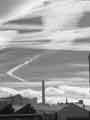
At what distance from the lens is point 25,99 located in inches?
3812

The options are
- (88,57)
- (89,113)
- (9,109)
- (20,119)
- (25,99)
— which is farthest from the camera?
(25,99)

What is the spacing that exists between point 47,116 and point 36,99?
5235cm

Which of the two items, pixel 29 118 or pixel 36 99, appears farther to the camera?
pixel 36 99

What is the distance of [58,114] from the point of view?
163ft

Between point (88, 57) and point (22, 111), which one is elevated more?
point (88, 57)

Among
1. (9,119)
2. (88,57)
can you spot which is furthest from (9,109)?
(88,57)

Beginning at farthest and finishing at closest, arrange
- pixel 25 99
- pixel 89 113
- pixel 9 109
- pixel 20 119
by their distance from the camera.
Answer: pixel 25 99
pixel 89 113
pixel 9 109
pixel 20 119

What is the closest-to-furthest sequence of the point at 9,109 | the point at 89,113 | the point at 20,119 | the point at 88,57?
the point at 20,119
the point at 9,109
the point at 89,113
the point at 88,57

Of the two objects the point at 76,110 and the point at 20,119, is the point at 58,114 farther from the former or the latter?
the point at 20,119

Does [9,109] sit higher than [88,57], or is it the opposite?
[88,57]

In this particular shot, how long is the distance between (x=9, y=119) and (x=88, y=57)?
999 inches

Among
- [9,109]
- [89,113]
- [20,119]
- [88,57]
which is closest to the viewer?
[20,119]

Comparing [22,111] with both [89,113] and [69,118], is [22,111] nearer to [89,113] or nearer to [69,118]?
[69,118]

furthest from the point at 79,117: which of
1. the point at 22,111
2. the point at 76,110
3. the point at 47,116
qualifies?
the point at 22,111
